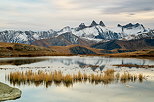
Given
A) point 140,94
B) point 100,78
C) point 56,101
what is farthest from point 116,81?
point 56,101

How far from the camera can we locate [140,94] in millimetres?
31719

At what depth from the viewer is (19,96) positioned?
1163 inches

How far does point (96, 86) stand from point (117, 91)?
4.42 m

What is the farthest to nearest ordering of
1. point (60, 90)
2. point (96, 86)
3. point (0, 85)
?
point (96, 86)
point (60, 90)
point (0, 85)

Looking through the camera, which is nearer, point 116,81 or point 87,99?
point 87,99

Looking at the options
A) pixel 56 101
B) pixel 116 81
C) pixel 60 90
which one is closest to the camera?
pixel 56 101

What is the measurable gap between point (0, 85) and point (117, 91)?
1645cm

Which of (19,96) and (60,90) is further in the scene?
(60,90)

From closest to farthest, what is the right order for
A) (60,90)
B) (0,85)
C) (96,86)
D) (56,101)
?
1. (56,101)
2. (0,85)
3. (60,90)
4. (96,86)

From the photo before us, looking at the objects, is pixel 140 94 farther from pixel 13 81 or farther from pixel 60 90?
pixel 13 81

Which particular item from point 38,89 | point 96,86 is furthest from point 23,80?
point 96,86

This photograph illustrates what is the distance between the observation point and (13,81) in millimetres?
38906

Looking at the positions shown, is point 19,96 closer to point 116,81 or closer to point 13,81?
point 13,81

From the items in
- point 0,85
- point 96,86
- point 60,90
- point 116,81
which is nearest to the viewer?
point 0,85
